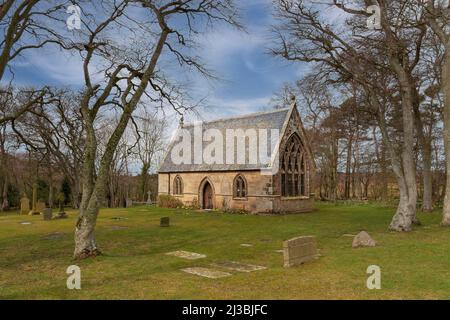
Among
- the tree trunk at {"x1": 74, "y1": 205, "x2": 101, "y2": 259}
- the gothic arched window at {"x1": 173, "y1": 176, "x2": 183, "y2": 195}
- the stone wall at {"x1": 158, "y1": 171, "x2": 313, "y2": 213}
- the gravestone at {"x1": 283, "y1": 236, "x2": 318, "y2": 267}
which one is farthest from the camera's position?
the gothic arched window at {"x1": 173, "y1": 176, "x2": 183, "y2": 195}

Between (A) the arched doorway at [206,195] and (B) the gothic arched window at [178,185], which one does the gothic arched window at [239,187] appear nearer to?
(A) the arched doorway at [206,195]

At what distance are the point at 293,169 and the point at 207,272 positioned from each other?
23377 millimetres

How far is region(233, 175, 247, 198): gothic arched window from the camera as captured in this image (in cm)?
3353

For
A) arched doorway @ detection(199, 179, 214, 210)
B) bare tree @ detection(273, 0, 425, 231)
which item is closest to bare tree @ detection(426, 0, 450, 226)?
bare tree @ detection(273, 0, 425, 231)

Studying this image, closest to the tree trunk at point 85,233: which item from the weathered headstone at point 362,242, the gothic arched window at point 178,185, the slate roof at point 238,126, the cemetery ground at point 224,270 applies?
the cemetery ground at point 224,270

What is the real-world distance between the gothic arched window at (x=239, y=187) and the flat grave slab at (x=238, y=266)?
68.5 feet

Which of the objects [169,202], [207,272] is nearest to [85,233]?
[207,272]

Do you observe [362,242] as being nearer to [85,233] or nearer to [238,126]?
[85,233]

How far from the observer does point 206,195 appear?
3769cm

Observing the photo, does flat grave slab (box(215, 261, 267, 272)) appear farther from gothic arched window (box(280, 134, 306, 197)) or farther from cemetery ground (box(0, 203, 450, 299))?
gothic arched window (box(280, 134, 306, 197))

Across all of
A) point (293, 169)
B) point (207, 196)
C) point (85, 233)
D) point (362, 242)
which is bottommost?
point (362, 242)

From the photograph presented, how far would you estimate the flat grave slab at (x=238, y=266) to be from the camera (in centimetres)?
1153
